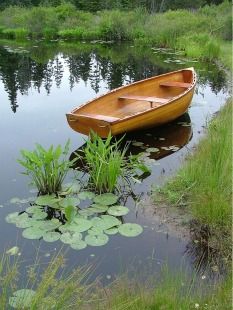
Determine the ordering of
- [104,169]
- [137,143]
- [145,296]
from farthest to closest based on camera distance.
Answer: [137,143] → [104,169] → [145,296]

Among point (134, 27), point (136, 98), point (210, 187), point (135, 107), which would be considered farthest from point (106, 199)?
point (134, 27)

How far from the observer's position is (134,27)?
67.0ft

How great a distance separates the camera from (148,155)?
6.41m

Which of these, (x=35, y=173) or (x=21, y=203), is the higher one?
(x=35, y=173)

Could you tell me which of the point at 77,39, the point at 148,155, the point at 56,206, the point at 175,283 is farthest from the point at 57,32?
the point at 175,283

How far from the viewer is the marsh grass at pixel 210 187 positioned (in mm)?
4289

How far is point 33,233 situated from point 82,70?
10.1 meters

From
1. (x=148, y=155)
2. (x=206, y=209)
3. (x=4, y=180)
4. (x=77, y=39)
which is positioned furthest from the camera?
(x=77, y=39)

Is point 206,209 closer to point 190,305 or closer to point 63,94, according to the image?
point 190,305

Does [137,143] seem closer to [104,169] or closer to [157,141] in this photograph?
[157,141]

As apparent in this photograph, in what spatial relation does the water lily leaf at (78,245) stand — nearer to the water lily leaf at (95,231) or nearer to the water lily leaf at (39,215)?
the water lily leaf at (95,231)

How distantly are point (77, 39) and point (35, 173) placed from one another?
57.4 feet

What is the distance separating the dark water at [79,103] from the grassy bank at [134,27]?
0.94 meters

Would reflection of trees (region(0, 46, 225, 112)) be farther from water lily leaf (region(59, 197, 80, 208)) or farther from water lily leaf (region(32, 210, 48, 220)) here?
water lily leaf (region(32, 210, 48, 220))
